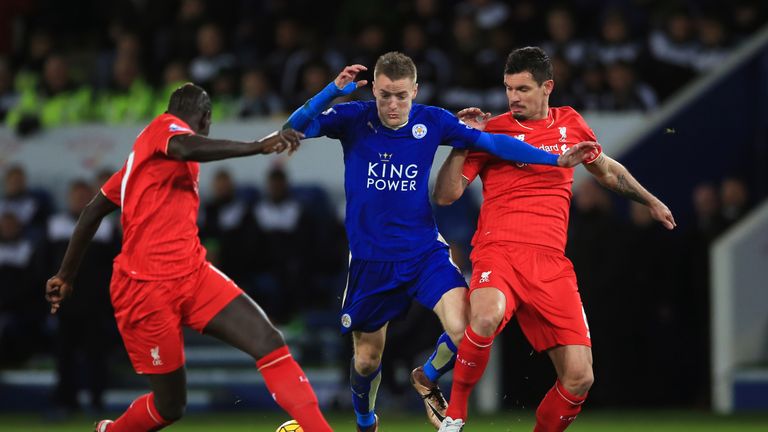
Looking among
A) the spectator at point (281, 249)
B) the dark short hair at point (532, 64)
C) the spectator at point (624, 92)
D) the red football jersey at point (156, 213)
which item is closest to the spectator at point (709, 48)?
the spectator at point (624, 92)

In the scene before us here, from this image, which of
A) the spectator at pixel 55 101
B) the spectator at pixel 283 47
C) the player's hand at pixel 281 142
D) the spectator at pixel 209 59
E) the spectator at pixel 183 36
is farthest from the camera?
the spectator at pixel 183 36

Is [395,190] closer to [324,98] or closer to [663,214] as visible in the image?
[324,98]

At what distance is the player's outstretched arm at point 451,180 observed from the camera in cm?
831

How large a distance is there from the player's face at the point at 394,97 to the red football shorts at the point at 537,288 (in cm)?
97

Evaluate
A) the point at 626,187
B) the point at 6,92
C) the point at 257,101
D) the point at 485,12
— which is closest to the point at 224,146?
the point at 626,187

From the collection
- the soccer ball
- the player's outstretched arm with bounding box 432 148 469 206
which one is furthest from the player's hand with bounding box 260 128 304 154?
the soccer ball

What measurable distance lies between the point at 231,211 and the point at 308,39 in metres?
2.63

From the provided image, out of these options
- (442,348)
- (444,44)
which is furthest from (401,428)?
(444,44)

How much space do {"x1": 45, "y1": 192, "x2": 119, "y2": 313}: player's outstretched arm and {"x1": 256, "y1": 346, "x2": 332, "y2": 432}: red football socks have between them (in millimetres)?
1273

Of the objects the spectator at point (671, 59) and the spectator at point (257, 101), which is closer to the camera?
the spectator at point (257, 101)

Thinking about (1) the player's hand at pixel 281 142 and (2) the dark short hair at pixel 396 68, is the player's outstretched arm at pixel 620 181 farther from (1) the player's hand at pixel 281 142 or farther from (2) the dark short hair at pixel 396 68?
(1) the player's hand at pixel 281 142

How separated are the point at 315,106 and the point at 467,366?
1.73 m

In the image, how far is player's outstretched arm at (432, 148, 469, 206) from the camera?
8312 millimetres

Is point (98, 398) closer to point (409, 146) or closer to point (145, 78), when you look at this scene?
point (145, 78)
